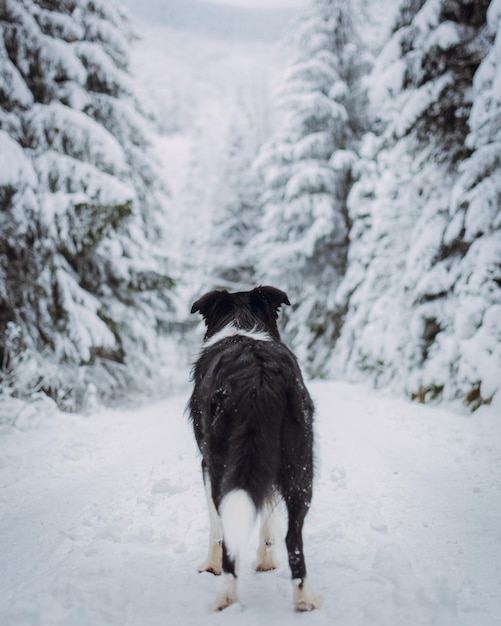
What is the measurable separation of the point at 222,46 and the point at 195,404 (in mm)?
126570

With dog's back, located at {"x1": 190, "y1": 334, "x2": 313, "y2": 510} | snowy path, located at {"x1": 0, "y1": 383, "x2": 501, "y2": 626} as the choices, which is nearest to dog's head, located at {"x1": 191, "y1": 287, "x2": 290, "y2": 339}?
dog's back, located at {"x1": 190, "y1": 334, "x2": 313, "y2": 510}

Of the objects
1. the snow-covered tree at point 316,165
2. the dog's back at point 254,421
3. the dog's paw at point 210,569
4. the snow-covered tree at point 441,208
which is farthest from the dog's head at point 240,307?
the snow-covered tree at point 316,165

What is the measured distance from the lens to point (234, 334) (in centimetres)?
285

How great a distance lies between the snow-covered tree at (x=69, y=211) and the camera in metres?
6.89

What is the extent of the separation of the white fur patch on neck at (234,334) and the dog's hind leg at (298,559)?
3.29ft

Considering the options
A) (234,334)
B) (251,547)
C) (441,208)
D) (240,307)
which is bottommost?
(251,547)

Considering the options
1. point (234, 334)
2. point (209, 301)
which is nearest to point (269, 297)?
point (209, 301)

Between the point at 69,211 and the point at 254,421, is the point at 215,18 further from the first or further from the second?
the point at 254,421

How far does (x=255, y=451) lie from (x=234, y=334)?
3.25ft

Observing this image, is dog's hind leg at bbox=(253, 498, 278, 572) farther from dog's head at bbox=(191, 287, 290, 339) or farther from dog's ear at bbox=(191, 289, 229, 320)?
dog's ear at bbox=(191, 289, 229, 320)

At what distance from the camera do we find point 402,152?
816cm

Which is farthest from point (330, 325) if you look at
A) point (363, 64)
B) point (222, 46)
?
point (222, 46)

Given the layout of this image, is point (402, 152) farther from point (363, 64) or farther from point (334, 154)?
point (363, 64)

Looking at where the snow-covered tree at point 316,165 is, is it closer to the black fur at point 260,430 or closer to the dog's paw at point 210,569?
the black fur at point 260,430
